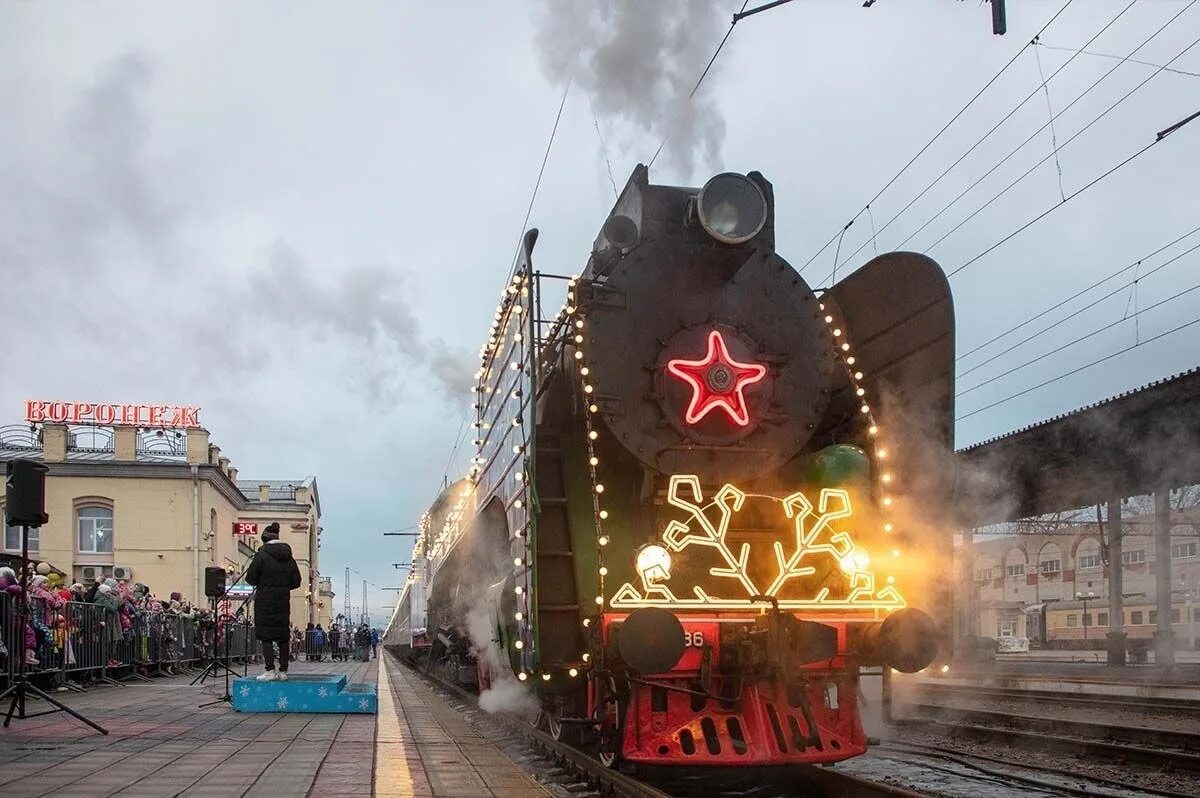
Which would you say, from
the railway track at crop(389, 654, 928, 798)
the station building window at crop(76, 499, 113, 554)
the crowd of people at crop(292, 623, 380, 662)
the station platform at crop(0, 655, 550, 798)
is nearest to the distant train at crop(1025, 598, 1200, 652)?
the crowd of people at crop(292, 623, 380, 662)

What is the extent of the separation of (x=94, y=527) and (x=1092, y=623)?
4131 centimetres

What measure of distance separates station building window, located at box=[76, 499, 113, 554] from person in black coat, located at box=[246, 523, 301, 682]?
96.3 ft

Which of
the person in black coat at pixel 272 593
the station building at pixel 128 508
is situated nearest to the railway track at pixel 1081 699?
the person in black coat at pixel 272 593

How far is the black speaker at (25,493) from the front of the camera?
274 inches

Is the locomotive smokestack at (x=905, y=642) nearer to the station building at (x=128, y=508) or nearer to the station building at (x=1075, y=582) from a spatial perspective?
the station building at (x=1075, y=582)

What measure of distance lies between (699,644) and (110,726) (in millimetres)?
4400

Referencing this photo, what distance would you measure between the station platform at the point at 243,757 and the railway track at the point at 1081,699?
744 cm

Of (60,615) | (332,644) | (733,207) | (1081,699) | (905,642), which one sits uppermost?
(733,207)

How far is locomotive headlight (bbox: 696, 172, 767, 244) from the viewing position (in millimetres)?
6230

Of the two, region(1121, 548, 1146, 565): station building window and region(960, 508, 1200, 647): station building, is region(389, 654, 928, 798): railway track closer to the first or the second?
region(960, 508, 1200, 647): station building

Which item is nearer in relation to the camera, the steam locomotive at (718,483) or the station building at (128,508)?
the steam locomotive at (718,483)

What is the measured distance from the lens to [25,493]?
23.1 ft

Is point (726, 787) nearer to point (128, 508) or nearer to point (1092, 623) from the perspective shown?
point (128, 508)

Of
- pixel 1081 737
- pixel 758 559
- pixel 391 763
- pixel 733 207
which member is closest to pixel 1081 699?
pixel 1081 737
